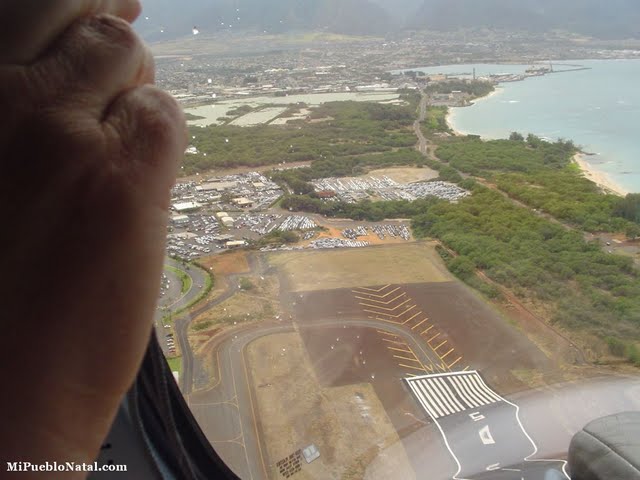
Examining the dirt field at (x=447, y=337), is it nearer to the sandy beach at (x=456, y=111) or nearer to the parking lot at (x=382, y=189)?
the parking lot at (x=382, y=189)

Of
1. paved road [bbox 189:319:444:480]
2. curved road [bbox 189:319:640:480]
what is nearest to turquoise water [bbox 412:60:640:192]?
curved road [bbox 189:319:640:480]

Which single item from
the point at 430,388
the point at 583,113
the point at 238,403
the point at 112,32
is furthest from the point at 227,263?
the point at 583,113

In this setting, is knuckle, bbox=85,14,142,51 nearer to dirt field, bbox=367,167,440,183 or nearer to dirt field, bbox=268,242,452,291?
dirt field, bbox=268,242,452,291

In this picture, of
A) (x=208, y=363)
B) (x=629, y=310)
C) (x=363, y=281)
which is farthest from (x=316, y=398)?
(x=629, y=310)

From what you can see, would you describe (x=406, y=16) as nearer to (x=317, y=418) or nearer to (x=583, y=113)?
(x=583, y=113)

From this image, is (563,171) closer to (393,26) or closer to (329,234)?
(329,234)

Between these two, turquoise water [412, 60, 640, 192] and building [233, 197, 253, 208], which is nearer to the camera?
building [233, 197, 253, 208]
